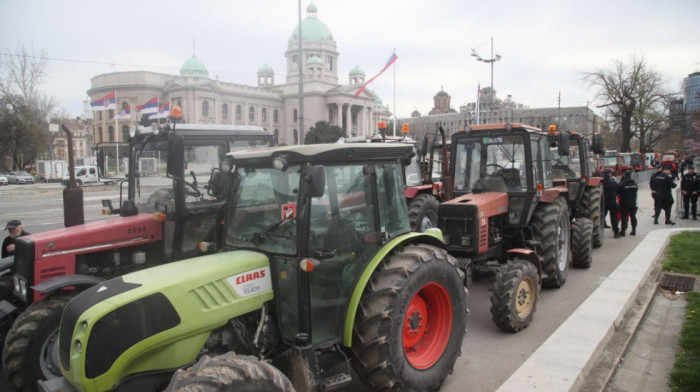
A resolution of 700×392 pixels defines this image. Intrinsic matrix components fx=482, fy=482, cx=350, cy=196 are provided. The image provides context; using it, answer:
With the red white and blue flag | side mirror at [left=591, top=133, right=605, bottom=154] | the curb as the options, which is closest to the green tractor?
the curb

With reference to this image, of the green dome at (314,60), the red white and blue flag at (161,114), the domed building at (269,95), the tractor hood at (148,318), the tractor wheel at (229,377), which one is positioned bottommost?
the tractor wheel at (229,377)

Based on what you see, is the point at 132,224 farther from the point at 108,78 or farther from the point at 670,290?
the point at 108,78

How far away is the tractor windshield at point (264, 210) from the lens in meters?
3.57

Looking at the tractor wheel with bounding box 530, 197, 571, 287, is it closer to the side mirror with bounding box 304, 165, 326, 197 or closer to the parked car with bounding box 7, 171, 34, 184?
the side mirror with bounding box 304, 165, 326, 197

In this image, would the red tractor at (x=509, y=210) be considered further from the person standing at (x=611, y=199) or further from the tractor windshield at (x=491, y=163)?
the person standing at (x=611, y=199)

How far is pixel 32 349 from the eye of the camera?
4.14 metres

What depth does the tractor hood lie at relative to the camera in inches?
109

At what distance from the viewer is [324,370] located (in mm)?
3611

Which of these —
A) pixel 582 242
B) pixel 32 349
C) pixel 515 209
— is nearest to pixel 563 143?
pixel 515 209

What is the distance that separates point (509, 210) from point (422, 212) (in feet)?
8.60

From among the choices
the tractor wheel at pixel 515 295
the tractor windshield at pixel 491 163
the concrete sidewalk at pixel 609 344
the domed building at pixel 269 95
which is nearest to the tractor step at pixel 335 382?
the concrete sidewalk at pixel 609 344

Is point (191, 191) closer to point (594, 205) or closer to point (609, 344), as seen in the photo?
point (609, 344)

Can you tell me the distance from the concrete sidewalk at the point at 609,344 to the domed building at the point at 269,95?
255ft

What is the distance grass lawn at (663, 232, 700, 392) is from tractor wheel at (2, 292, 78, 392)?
5.59 m
